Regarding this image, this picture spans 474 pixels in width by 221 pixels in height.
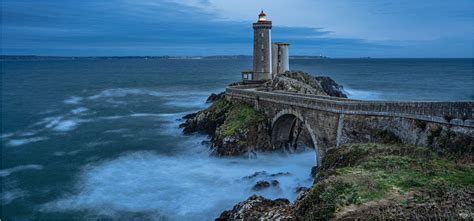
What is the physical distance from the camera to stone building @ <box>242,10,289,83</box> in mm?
39250

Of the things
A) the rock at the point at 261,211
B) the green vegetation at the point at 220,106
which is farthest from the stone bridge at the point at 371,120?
the rock at the point at 261,211

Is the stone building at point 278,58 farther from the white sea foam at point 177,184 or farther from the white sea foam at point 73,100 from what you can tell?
the white sea foam at point 73,100

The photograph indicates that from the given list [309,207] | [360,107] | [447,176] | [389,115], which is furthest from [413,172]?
[360,107]

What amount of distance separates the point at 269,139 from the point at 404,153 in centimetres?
1389

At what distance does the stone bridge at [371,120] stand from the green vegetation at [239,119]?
1.16 metres

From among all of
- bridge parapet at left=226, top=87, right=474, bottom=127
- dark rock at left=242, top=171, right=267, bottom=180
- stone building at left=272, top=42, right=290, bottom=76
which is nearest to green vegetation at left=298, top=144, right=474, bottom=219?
bridge parapet at left=226, top=87, right=474, bottom=127

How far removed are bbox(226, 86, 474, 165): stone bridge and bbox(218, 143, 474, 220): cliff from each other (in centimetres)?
118

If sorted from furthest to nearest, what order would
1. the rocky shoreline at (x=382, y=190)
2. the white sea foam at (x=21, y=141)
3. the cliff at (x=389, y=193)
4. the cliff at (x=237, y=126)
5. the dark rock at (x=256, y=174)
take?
the white sea foam at (x=21, y=141)
the cliff at (x=237, y=126)
the dark rock at (x=256, y=174)
the rocky shoreline at (x=382, y=190)
the cliff at (x=389, y=193)

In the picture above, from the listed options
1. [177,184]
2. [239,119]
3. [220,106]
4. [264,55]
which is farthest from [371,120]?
[264,55]

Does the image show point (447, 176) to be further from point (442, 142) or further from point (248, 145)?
point (248, 145)

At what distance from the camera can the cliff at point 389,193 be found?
367 inches

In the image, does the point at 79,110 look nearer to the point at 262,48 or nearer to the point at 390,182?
the point at 262,48

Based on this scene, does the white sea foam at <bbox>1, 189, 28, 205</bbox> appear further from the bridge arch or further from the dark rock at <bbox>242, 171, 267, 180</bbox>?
the bridge arch

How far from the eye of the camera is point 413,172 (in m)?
12.2
